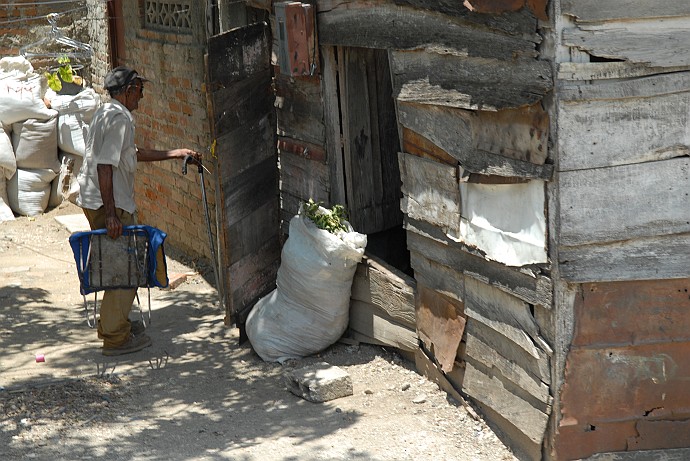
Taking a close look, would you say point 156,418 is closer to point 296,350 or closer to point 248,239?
point 296,350

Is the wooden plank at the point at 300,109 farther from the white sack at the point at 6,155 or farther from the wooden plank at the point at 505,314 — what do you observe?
the white sack at the point at 6,155

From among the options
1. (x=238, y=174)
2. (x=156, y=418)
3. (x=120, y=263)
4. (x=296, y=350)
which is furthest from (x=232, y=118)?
(x=156, y=418)

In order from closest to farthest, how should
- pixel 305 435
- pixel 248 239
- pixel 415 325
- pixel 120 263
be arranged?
pixel 305 435, pixel 415 325, pixel 120 263, pixel 248 239

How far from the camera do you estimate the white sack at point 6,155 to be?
32.3 ft

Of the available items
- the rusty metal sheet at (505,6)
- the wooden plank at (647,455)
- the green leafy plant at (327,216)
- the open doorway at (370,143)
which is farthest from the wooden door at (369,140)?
the wooden plank at (647,455)

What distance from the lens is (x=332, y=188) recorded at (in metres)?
6.12

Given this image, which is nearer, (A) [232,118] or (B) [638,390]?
(B) [638,390]

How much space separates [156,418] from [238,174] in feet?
5.82

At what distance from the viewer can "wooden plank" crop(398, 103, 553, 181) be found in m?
4.38

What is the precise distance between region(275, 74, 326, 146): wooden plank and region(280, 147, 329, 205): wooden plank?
0.52 feet

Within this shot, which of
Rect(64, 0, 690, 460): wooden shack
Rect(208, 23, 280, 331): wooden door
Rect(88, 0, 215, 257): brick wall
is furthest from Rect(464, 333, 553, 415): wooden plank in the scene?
Rect(88, 0, 215, 257): brick wall

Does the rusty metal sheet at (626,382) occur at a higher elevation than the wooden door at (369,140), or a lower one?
lower

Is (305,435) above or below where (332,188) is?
below

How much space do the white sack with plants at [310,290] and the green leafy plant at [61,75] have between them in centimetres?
449
